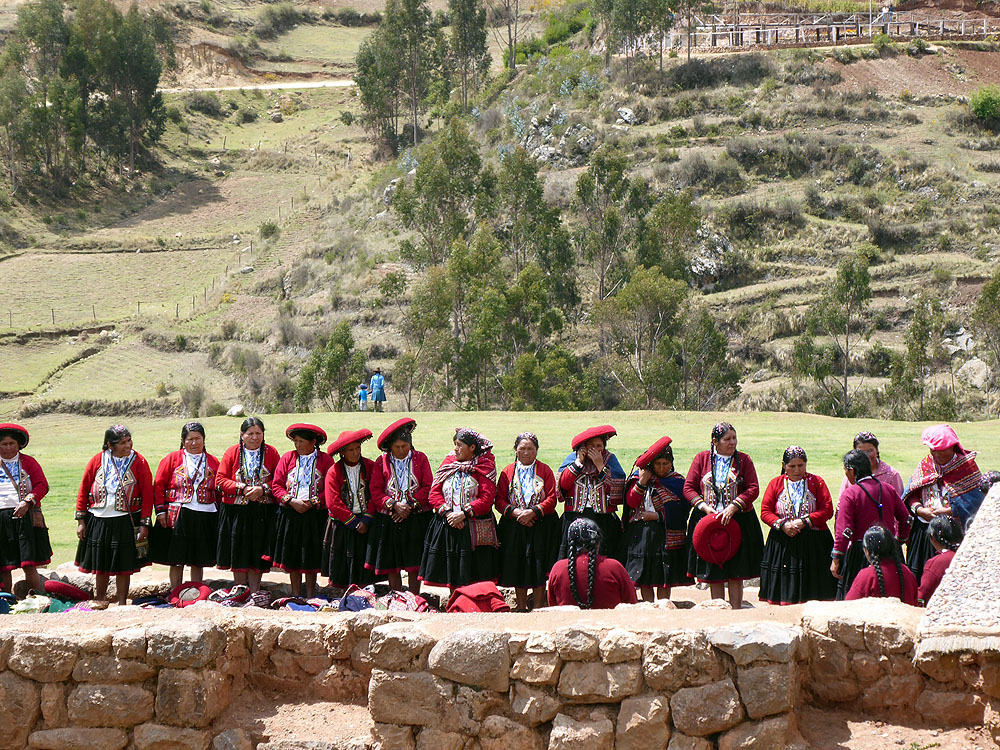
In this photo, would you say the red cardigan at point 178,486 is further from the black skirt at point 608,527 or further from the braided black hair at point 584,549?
the braided black hair at point 584,549

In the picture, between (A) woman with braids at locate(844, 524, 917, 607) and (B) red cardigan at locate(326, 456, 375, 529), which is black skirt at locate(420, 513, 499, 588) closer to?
(B) red cardigan at locate(326, 456, 375, 529)

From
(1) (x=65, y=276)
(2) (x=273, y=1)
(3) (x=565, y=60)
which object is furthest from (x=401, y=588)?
(2) (x=273, y=1)

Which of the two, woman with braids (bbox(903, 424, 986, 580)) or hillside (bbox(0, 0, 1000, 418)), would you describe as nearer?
woman with braids (bbox(903, 424, 986, 580))

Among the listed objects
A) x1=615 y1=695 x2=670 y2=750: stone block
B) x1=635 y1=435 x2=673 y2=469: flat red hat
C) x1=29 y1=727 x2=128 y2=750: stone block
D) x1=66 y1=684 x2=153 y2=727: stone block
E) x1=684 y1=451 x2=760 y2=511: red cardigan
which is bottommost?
x1=29 y1=727 x2=128 y2=750: stone block

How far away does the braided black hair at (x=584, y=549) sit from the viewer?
7277 millimetres

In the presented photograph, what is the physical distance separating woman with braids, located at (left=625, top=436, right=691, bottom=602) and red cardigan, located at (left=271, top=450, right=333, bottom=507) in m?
2.48

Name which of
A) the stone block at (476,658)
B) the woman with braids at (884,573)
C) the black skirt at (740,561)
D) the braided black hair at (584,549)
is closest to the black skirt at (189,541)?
the braided black hair at (584,549)

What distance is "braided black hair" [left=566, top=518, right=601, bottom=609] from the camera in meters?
7.28

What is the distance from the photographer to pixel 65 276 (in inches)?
1959

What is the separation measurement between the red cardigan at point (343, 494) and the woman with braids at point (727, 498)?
2.52 meters

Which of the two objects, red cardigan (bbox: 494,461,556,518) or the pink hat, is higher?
the pink hat

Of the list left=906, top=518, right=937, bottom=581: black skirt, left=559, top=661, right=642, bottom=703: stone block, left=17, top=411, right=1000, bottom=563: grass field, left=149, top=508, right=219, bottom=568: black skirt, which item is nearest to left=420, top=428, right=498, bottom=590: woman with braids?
left=149, top=508, right=219, bottom=568: black skirt

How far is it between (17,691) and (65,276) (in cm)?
4660

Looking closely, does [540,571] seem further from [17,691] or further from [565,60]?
[565,60]
